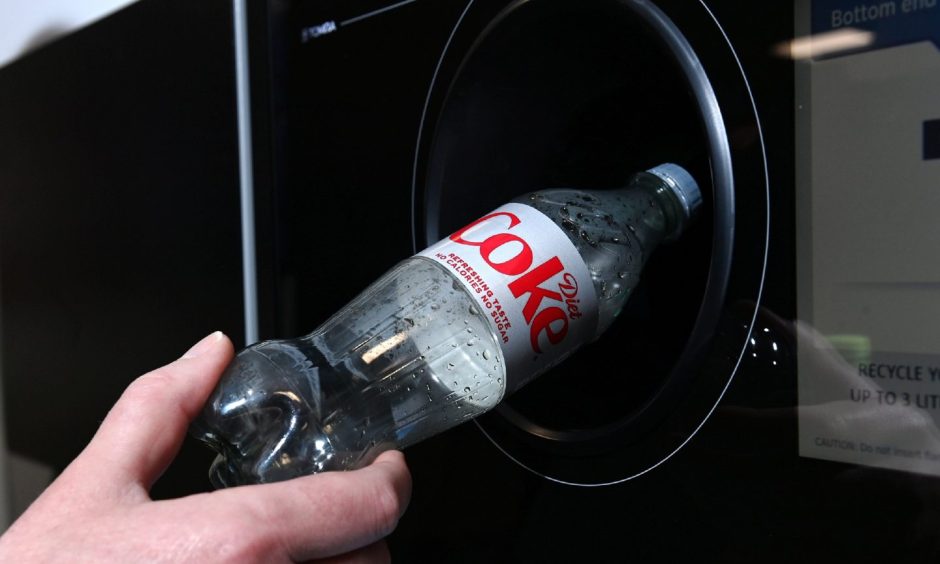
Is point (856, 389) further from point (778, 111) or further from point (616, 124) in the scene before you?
point (616, 124)

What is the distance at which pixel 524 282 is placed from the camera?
452 mm

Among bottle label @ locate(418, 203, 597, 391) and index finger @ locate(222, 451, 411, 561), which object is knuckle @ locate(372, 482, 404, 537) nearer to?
index finger @ locate(222, 451, 411, 561)

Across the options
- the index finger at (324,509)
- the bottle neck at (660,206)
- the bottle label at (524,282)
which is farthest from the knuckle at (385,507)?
the bottle neck at (660,206)

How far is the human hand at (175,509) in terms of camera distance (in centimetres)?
37

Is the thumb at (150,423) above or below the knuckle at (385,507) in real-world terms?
above

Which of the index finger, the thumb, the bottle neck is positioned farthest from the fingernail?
the bottle neck

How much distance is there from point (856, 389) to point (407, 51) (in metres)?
0.41

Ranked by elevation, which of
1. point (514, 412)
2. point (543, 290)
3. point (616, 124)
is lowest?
point (514, 412)

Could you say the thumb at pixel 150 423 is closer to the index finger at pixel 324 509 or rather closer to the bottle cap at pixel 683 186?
the index finger at pixel 324 509

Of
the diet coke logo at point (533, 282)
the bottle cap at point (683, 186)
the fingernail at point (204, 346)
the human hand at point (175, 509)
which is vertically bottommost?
the human hand at point (175, 509)

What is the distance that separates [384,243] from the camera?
63cm

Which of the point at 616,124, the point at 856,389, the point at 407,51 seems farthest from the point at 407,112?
the point at 856,389

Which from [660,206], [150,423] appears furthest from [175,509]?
[660,206]

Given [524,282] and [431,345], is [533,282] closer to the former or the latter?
[524,282]
